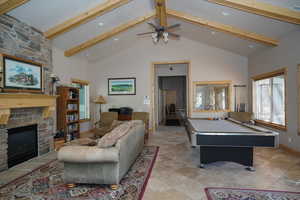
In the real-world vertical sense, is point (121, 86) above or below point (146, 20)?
below

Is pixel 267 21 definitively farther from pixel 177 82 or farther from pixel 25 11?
pixel 177 82

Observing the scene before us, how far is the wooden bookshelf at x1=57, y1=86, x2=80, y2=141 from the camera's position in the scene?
5117 millimetres

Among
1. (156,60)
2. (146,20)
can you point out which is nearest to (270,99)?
(156,60)

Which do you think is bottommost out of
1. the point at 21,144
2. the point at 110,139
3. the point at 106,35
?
the point at 21,144

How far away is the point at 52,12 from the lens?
376 cm

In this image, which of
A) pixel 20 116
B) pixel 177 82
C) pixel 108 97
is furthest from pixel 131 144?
pixel 177 82

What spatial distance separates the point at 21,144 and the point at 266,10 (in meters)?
5.82

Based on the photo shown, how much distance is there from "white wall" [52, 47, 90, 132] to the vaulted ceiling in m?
0.27

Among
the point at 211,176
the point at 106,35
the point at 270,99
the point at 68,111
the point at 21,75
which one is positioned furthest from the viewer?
the point at 106,35

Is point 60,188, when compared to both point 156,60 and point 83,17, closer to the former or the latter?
point 83,17

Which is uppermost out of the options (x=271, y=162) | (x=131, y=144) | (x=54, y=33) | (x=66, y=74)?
(x=54, y=33)

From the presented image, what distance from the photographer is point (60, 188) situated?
8.34ft

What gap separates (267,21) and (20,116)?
19.3 ft

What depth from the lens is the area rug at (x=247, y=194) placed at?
7.41 feet
